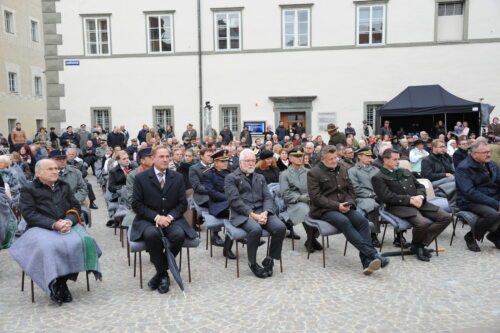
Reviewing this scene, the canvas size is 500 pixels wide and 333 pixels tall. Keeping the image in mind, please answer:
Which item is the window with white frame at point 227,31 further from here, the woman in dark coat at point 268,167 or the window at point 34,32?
the window at point 34,32

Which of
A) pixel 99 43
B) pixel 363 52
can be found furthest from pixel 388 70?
pixel 99 43

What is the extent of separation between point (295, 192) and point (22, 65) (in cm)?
2751

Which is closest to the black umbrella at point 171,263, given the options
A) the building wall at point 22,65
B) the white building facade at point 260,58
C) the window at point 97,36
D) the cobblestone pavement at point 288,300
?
the cobblestone pavement at point 288,300

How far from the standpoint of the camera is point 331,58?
20.7 m

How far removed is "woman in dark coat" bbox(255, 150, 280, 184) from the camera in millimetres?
8041

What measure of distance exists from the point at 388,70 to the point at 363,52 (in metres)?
1.39

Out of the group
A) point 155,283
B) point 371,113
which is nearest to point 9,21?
point 371,113

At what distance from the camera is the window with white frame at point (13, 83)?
92.1 ft

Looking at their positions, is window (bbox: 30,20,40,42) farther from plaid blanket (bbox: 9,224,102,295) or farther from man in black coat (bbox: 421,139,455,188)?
plaid blanket (bbox: 9,224,102,295)

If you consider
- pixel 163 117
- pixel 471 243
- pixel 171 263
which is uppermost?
pixel 163 117

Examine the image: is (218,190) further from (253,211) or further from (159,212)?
(159,212)

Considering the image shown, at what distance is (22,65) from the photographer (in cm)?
2902

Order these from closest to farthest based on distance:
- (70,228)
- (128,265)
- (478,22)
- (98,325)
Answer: (98,325)
(70,228)
(128,265)
(478,22)

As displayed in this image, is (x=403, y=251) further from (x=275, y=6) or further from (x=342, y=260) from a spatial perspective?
(x=275, y=6)
